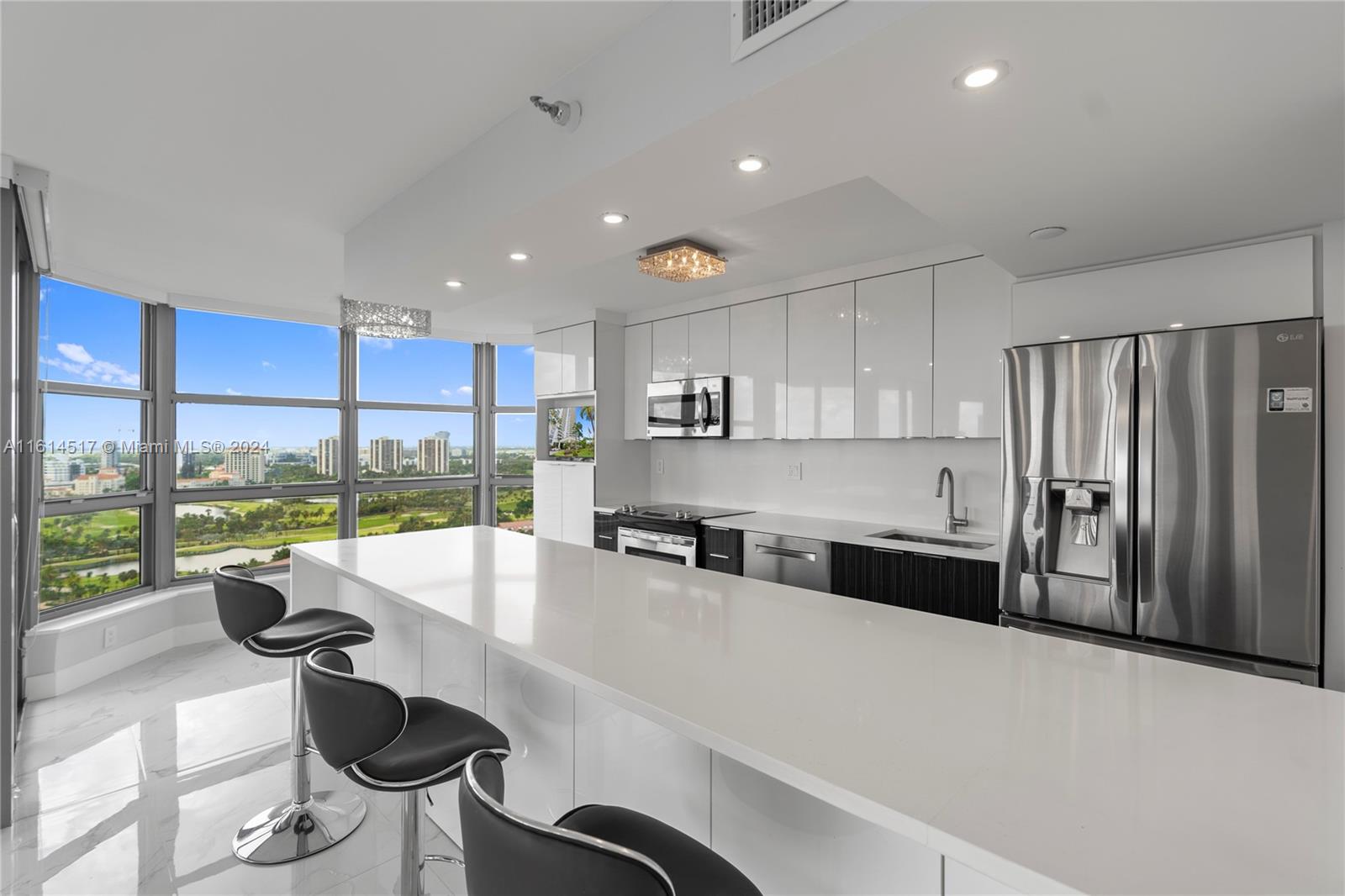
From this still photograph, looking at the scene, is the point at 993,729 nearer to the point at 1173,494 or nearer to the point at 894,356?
the point at 1173,494

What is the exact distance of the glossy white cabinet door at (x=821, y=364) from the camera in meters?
3.65

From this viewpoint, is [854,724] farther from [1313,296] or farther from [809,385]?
[809,385]

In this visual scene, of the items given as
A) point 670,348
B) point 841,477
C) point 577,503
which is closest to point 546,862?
point 841,477

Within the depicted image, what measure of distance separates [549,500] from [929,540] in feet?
9.74

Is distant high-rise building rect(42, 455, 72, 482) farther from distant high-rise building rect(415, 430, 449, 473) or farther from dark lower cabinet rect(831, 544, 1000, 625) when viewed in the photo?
dark lower cabinet rect(831, 544, 1000, 625)

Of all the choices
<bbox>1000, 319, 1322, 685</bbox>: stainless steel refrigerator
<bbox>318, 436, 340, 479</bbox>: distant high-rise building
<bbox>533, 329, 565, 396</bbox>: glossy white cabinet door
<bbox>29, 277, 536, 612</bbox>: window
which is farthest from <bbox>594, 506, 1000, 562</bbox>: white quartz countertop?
<bbox>318, 436, 340, 479</bbox>: distant high-rise building

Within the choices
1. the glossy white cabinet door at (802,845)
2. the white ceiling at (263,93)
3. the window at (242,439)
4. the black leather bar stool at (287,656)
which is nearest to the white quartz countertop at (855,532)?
the glossy white cabinet door at (802,845)

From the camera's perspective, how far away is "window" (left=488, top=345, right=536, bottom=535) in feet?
20.4

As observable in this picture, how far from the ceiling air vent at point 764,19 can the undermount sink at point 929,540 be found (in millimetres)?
2576

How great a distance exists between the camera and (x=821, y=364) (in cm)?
377

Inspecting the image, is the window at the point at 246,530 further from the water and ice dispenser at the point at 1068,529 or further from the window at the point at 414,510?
the water and ice dispenser at the point at 1068,529

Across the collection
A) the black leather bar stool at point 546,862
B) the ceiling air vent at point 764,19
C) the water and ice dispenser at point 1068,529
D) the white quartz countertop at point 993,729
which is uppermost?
the ceiling air vent at point 764,19

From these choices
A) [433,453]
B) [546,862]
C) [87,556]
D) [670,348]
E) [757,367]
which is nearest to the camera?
[546,862]

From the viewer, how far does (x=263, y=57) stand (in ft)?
5.45
